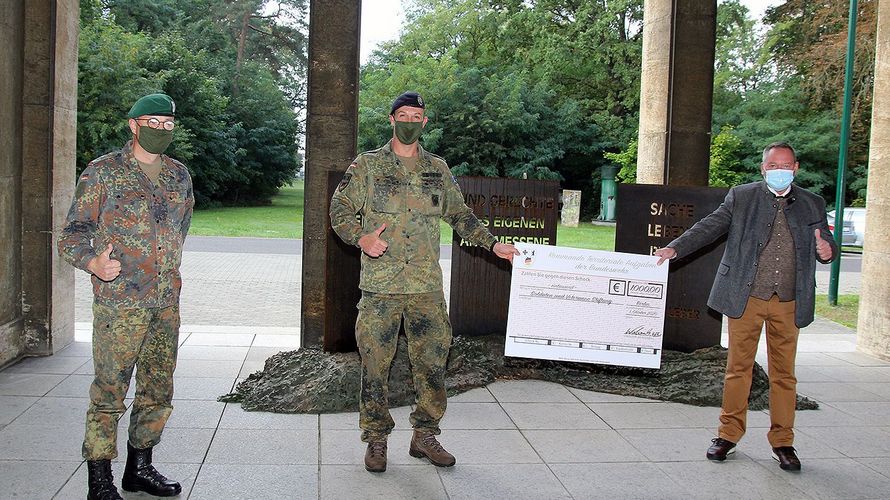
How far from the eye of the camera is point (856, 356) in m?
8.42

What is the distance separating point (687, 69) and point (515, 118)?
85.7ft

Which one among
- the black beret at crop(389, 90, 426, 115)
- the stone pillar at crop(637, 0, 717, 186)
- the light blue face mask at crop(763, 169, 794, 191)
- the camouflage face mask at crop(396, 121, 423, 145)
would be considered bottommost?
the light blue face mask at crop(763, 169, 794, 191)

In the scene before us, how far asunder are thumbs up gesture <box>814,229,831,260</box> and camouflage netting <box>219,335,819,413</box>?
183cm

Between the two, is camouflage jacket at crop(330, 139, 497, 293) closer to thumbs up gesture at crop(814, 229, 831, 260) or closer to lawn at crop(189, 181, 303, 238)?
thumbs up gesture at crop(814, 229, 831, 260)

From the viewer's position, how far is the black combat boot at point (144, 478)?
403cm

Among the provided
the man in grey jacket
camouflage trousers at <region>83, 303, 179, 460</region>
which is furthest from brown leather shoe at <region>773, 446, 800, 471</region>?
camouflage trousers at <region>83, 303, 179, 460</region>

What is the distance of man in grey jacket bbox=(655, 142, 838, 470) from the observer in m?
4.84

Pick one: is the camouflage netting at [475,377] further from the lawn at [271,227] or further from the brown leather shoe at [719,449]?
the lawn at [271,227]

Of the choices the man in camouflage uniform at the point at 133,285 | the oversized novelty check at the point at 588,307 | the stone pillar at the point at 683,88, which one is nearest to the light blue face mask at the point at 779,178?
the oversized novelty check at the point at 588,307

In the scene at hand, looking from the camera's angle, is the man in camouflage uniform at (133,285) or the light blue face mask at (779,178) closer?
the man in camouflage uniform at (133,285)

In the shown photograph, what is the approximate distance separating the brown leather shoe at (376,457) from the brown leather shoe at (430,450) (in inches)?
9.7

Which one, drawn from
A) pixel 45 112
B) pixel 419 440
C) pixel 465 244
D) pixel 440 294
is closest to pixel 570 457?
pixel 419 440

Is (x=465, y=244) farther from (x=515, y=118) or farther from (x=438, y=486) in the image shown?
(x=515, y=118)

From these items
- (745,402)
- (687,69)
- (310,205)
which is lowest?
(745,402)
